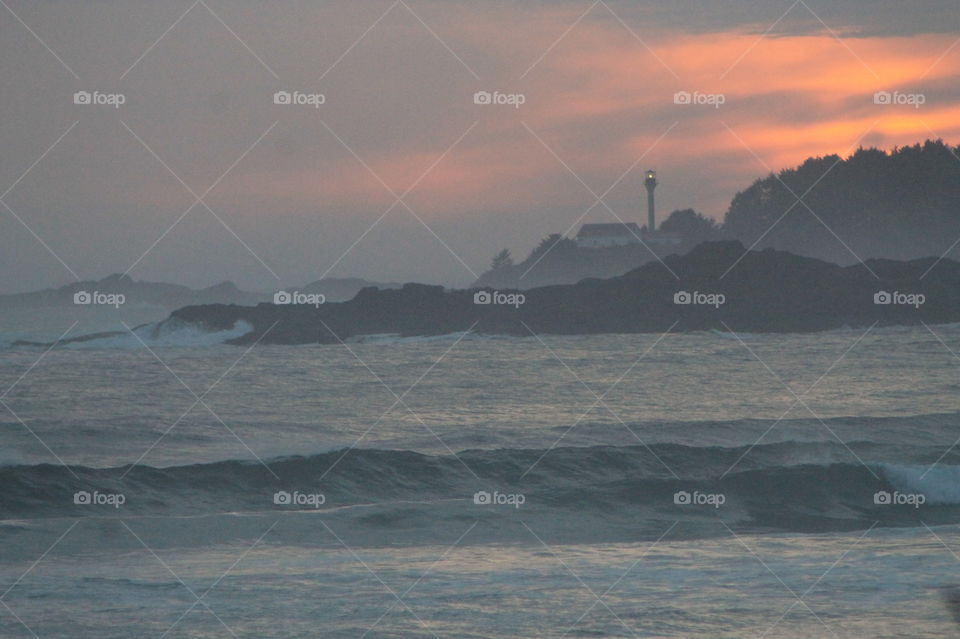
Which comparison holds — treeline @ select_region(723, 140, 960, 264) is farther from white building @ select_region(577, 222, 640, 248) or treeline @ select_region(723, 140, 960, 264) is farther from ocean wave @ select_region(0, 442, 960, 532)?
ocean wave @ select_region(0, 442, 960, 532)

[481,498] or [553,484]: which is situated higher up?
[553,484]

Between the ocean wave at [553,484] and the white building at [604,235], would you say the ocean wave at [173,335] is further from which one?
the white building at [604,235]

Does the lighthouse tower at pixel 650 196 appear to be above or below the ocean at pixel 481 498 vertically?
above

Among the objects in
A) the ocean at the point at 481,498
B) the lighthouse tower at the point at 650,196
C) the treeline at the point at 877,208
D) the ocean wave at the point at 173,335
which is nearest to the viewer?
the ocean at the point at 481,498

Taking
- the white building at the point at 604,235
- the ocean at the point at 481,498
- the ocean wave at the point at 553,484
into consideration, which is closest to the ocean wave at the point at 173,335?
the ocean at the point at 481,498

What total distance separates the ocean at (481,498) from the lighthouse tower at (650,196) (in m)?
55.7

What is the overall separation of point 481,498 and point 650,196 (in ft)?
244

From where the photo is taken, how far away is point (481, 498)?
14188 millimetres

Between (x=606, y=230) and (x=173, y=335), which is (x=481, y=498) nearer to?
(x=173, y=335)

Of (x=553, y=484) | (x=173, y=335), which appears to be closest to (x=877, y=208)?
(x=173, y=335)

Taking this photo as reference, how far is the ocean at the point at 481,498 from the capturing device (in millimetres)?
8320

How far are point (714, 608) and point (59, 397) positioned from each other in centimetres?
1757

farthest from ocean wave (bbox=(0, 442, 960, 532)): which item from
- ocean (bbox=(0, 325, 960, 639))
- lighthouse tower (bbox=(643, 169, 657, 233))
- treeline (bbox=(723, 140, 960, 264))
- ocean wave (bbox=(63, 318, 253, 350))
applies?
lighthouse tower (bbox=(643, 169, 657, 233))

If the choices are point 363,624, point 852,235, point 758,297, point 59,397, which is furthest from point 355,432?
point 852,235
